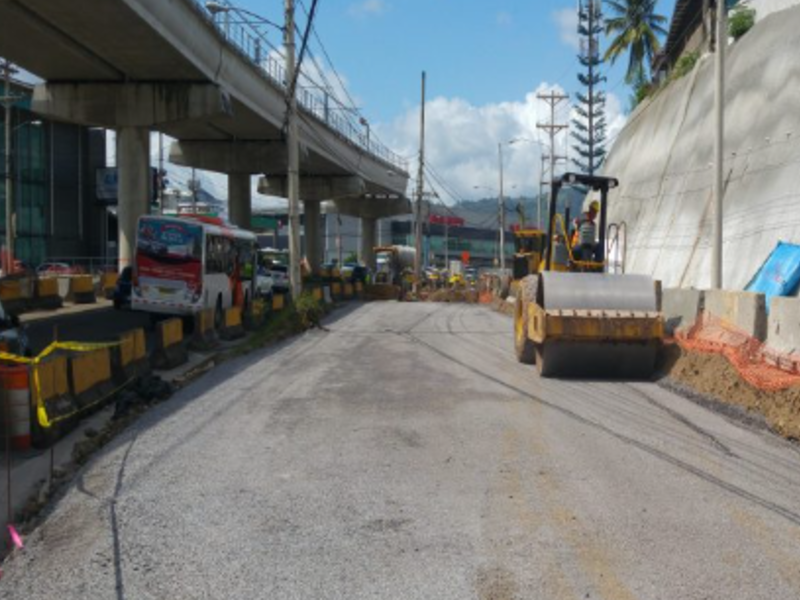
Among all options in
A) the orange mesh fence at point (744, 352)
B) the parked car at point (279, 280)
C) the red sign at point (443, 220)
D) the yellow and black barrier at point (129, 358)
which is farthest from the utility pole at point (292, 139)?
the red sign at point (443, 220)

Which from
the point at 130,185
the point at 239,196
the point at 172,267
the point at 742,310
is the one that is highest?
the point at 239,196

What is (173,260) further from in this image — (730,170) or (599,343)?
(730,170)

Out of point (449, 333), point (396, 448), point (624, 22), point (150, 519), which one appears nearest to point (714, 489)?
point (396, 448)

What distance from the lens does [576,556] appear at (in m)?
5.84

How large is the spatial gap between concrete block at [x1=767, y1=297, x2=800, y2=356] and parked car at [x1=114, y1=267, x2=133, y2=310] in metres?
20.5

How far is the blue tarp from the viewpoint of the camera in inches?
690

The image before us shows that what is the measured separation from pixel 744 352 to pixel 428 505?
6836 mm

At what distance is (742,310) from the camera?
500 inches

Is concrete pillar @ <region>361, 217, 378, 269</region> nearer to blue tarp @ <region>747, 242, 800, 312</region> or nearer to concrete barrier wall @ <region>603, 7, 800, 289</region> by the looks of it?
concrete barrier wall @ <region>603, 7, 800, 289</region>

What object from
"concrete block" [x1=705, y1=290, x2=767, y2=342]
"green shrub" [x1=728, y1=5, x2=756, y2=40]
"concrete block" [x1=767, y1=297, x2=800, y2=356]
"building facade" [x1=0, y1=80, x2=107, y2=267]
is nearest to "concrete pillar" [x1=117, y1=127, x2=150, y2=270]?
"green shrub" [x1=728, y1=5, x2=756, y2=40]

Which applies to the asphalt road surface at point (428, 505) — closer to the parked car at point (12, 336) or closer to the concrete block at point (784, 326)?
the concrete block at point (784, 326)

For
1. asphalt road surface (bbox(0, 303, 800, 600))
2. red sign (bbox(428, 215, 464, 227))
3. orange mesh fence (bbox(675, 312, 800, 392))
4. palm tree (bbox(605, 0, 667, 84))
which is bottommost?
asphalt road surface (bbox(0, 303, 800, 600))

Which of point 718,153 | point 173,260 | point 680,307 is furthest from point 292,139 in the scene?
point 680,307

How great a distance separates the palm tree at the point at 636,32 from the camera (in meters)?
67.1
